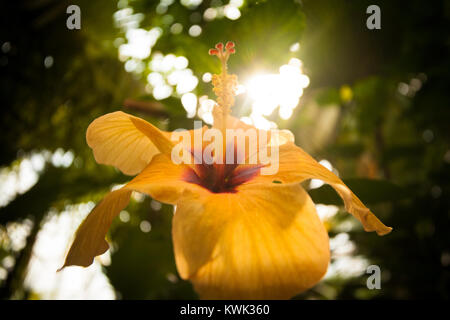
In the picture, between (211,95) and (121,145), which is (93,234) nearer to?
(121,145)

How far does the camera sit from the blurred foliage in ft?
2.14

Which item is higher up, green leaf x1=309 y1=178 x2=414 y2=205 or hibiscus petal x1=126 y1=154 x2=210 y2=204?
hibiscus petal x1=126 y1=154 x2=210 y2=204

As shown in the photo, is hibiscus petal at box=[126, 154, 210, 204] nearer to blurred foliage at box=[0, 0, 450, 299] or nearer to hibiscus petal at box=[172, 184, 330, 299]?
hibiscus petal at box=[172, 184, 330, 299]

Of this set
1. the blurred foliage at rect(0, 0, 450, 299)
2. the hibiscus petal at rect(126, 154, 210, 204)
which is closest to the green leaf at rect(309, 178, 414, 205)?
the blurred foliage at rect(0, 0, 450, 299)

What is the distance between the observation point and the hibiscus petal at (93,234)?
0.36 meters

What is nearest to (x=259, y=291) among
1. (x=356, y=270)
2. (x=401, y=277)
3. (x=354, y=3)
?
(x=354, y=3)

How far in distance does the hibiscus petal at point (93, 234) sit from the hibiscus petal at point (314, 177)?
0.19 meters

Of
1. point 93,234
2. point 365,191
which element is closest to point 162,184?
point 93,234

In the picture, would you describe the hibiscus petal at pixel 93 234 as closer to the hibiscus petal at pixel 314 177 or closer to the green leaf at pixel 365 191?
the hibiscus petal at pixel 314 177

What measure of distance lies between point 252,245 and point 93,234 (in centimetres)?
19

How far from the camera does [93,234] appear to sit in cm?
37

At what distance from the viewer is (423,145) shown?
181 centimetres

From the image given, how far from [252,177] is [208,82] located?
32 centimetres

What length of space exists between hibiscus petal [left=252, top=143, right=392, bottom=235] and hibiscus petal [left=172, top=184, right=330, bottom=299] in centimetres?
5
